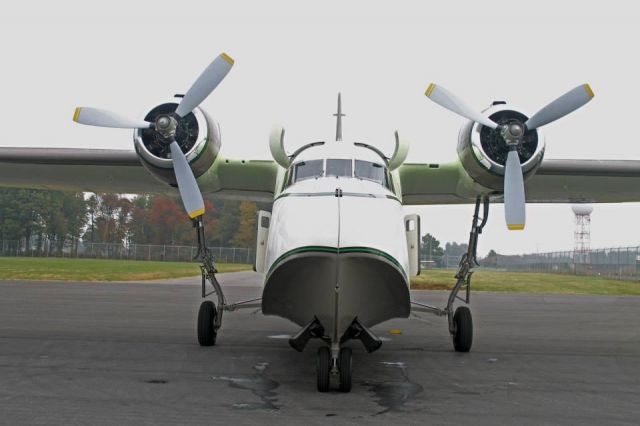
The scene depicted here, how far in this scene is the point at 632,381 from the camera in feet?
26.3

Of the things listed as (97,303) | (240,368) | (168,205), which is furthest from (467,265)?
(168,205)

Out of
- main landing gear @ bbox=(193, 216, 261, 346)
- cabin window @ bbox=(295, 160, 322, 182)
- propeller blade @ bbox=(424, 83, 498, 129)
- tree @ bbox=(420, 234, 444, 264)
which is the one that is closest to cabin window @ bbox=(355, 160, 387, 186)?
cabin window @ bbox=(295, 160, 322, 182)

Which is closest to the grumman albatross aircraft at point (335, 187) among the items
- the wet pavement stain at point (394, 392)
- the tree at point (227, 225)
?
the wet pavement stain at point (394, 392)

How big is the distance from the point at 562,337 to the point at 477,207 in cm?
321

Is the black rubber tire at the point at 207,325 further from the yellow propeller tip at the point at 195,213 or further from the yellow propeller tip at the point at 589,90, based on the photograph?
the yellow propeller tip at the point at 589,90

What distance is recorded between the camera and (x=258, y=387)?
23.5 feet

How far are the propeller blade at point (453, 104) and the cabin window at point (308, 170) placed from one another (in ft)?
8.30

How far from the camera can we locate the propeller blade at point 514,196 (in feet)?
31.9

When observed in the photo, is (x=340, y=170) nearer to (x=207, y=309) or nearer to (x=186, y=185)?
(x=186, y=185)

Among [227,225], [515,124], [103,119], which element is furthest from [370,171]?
[227,225]

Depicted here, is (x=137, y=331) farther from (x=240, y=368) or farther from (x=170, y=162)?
(x=240, y=368)

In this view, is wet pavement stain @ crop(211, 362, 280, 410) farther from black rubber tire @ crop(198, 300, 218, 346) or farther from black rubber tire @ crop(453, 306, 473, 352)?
black rubber tire @ crop(453, 306, 473, 352)

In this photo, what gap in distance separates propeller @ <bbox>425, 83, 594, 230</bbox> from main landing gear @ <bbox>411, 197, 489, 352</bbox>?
1509mm

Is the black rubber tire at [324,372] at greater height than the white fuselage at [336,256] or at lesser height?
lesser
